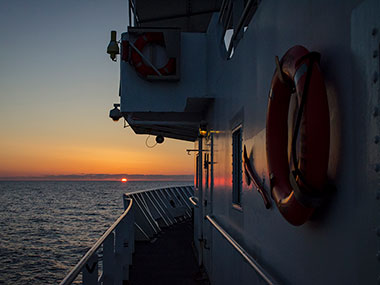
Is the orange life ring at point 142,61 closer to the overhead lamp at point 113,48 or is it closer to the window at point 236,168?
the overhead lamp at point 113,48

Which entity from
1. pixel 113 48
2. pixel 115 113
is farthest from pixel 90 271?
pixel 115 113

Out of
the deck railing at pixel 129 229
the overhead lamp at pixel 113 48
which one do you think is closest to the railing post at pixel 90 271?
the deck railing at pixel 129 229

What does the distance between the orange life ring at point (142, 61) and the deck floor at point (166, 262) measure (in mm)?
3104

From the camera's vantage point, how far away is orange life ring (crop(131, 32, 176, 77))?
22.0 feet

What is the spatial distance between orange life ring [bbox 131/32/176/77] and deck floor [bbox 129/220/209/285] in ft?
10.2

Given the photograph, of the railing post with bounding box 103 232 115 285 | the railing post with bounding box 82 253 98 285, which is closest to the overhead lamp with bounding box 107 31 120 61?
the railing post with bounding box 103 232 115 285

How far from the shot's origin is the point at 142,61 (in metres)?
6.74

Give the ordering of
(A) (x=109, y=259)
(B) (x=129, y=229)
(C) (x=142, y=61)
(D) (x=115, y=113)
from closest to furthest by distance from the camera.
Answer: (A) (x=109, y=259) → (B) (x=129, y=229) → (C) (x=142, y=61) → (D) (x=115, y=113)

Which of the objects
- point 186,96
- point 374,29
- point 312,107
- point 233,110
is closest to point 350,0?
point 374,29

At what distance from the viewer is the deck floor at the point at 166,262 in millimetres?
5727

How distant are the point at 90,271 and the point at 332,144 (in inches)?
65.7

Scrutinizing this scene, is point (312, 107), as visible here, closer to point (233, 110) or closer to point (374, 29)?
point (374, 29)

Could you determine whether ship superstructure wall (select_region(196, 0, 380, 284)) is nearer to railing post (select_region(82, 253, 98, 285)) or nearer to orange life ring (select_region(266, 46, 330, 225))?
orange life ring (select_region(266, 46, 330, 225))

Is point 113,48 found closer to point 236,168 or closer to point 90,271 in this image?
point 236,168
